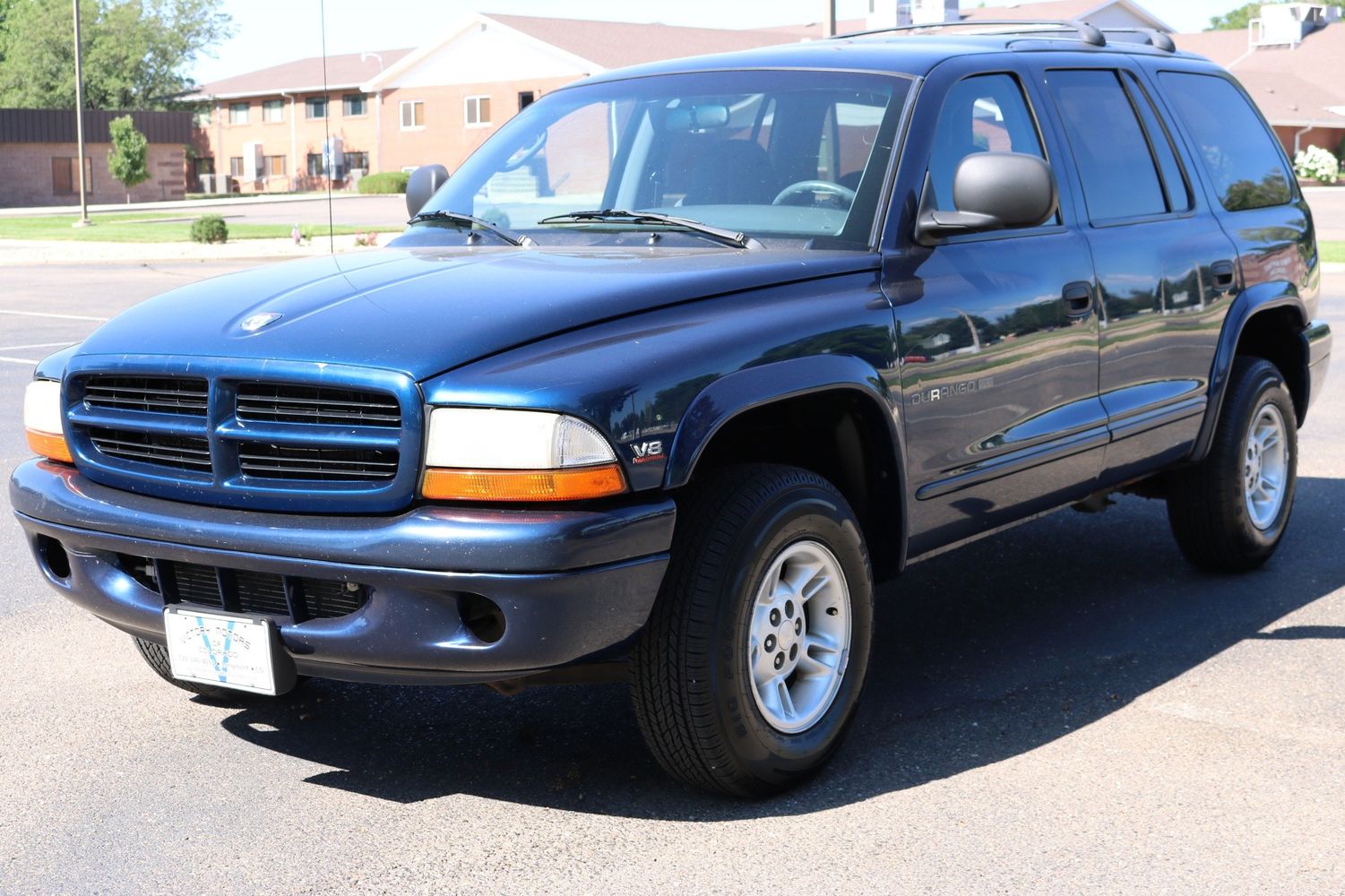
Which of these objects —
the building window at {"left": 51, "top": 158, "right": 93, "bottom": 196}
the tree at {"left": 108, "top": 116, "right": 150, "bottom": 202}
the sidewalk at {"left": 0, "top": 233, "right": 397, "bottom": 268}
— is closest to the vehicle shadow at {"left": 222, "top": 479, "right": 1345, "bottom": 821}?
the sidewalk at {"left": 0, "top": 233, "right": 397, "bottom": 268}

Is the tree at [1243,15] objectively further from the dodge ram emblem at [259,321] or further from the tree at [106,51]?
the dodge ram emblem at [259,321]

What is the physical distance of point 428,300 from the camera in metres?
3.87

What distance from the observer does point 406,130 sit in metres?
→ 68.8

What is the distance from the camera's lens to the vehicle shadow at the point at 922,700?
4168 millimetres

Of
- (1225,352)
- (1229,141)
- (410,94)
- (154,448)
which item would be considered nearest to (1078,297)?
(1225,352)

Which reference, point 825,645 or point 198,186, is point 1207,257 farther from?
point 198,186

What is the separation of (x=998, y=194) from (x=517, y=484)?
1684mm

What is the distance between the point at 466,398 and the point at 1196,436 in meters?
3.29

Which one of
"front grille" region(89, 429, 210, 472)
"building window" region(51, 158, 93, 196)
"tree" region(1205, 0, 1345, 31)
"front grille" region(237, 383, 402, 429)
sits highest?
"tree" region(1205, 0, 1345, 31)

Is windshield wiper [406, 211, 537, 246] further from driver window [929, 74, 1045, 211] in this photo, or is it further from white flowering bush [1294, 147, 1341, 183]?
white flowering bush [1294, 147, 1341, 183]

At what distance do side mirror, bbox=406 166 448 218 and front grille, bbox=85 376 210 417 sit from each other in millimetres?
1943

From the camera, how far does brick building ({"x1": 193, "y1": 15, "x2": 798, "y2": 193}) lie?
61062 millimetres

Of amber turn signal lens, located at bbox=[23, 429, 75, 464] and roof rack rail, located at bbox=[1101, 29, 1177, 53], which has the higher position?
roof rack rail, located at bbox=[1101, 29, 1177, 53]

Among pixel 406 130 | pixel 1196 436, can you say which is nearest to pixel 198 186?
pixel 406 130
